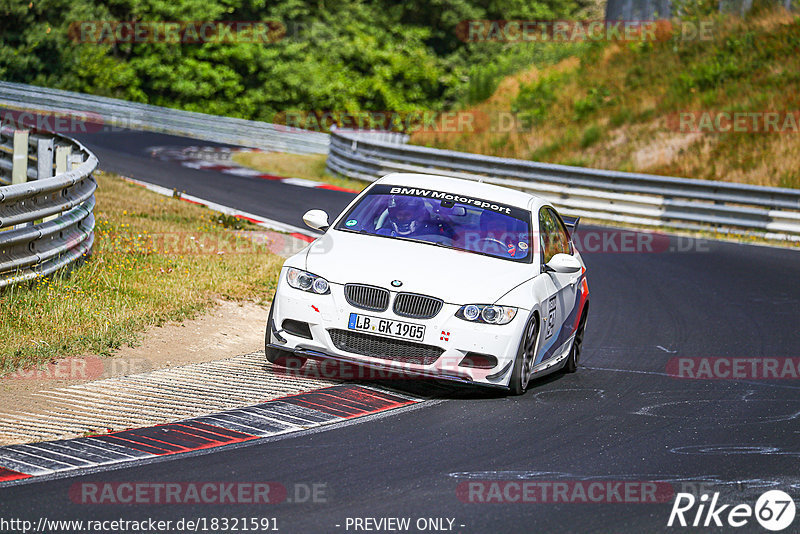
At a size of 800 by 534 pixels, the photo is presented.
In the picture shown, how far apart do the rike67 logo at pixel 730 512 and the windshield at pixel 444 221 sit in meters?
3.19

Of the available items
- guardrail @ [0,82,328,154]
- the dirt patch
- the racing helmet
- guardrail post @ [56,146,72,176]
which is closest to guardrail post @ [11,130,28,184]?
guardrail post @ [56,146,72,176]

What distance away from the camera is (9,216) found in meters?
9.97

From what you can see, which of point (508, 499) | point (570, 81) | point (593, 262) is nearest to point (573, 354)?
point (508, 499)

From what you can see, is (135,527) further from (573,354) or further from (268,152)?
(268,152)

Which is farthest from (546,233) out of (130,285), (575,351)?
(130,285)

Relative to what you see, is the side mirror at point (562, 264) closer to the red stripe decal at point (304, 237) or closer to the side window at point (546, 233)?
the side window at point (546, 233)

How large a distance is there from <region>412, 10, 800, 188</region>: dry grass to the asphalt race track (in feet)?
47.9

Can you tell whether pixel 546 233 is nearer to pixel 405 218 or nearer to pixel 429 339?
pixel 405 218

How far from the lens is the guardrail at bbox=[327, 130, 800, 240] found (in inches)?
832

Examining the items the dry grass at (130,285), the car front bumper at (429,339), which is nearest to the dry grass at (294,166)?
the dry grass at (130,285)

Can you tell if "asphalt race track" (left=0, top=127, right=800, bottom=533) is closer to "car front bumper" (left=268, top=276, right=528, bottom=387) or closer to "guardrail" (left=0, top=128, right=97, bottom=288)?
"car front bumper" (left=268, top=276, right=528, bottom=387)

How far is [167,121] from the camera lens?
3884 centimetres

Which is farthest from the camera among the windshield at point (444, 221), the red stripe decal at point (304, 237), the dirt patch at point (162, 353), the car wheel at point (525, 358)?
the red stripe decal at point (304, 237)

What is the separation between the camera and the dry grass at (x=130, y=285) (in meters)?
9.15
